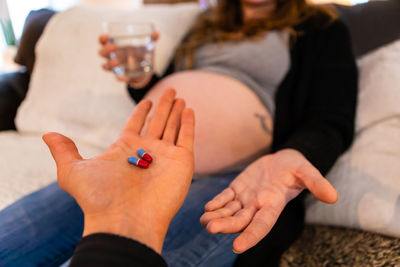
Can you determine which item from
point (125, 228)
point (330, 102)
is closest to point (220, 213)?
point (125, 228)

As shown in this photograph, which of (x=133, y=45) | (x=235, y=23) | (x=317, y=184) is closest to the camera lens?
(x=317, y=184)

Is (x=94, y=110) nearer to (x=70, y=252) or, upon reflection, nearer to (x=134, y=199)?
(x=70, y=252)

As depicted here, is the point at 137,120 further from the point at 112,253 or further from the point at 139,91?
the point at 139,91

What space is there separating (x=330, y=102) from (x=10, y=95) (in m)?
1.07

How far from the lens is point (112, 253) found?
32cm

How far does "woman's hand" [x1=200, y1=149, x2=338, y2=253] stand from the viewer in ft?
1.25

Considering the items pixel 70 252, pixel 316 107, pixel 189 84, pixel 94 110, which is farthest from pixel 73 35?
pixel 316 107

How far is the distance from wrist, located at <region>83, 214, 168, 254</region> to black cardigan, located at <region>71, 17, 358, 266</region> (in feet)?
1.18

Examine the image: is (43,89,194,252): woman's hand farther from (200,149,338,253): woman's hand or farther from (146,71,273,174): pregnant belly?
(146,71,273,174): pregnant belly

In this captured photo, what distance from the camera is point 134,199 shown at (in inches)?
14.9

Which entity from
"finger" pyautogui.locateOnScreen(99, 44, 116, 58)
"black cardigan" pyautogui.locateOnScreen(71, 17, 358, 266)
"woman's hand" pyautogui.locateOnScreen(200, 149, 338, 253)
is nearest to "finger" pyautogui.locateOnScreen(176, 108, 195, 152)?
"woman's hand" pyautogui.locateOnScreen(200, 149, 338, 253)

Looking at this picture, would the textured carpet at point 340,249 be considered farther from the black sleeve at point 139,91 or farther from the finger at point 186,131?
the black sleeve at point 139,91

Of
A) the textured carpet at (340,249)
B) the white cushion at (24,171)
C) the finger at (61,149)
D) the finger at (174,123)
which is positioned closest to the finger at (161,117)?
Answer: the finger at (174,123)

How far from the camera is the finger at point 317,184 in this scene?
0.40m
